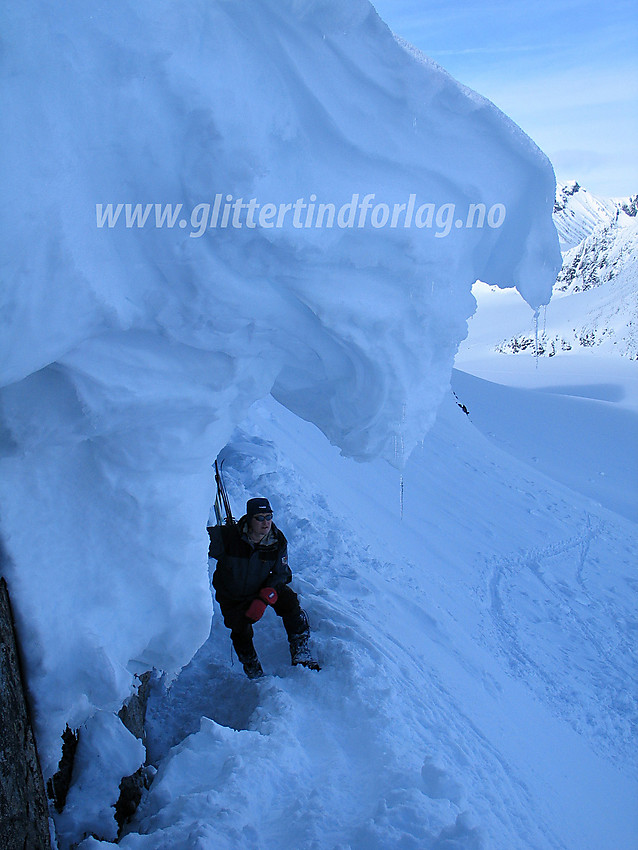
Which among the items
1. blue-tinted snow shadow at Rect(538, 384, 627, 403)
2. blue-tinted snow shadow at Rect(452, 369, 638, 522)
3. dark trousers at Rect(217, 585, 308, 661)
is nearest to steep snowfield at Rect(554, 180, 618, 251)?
blue-tinted snow shadow at Rect(538, 384, 627, 403)

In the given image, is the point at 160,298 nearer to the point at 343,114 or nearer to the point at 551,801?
the point at 343,114

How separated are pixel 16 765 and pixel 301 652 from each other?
1.79m

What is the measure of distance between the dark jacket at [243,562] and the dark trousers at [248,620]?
0.19ft

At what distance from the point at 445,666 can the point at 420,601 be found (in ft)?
2.32

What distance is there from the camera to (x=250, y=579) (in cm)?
351

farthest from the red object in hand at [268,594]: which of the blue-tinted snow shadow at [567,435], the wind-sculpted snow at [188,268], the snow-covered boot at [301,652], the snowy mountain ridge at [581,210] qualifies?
the snowy mountain ridge at [581,210]

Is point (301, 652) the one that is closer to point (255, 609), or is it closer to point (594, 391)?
point (255, 609)

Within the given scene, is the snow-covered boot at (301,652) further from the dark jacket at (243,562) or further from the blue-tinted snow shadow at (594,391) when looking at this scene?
the blue-tinted snow shadow at (594,391)

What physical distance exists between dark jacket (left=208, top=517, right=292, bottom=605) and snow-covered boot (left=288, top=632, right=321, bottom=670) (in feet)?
1.14

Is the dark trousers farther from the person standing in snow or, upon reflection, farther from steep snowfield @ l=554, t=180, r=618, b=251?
steep snowfield @ l=554, t=180, r=618, b=251

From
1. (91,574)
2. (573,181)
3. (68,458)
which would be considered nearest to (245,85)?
(68,458)

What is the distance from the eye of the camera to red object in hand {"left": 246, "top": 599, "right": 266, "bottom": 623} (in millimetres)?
3467

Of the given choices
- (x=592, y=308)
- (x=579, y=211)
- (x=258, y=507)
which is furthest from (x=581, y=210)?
(x=258, y=507)

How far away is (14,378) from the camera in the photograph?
1.85 metres
